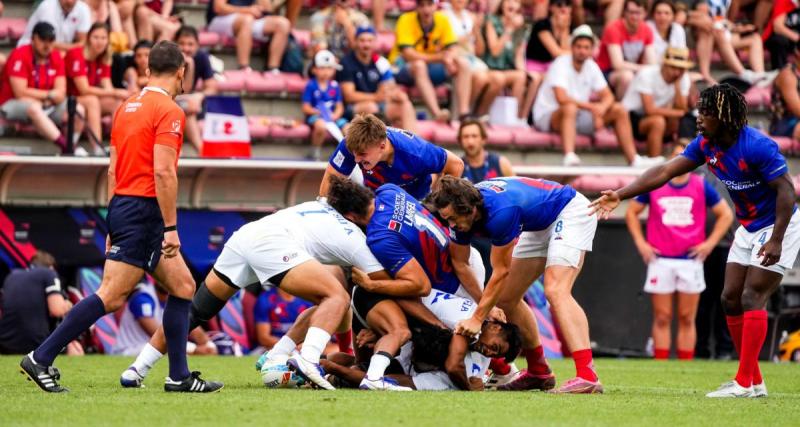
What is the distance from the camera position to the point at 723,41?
19562 millimetres

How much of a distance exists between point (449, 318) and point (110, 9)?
781 centimetres

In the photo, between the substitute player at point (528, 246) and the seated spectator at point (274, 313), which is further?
the seated spectator at point (274, 313)

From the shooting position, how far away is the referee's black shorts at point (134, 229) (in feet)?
27.4

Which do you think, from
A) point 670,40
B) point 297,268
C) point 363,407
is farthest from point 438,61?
point 363,407

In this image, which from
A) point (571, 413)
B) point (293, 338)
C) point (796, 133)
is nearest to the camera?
point (571, 413)

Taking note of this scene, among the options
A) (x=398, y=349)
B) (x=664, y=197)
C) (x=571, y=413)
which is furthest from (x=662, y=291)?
(x=571, y=413)

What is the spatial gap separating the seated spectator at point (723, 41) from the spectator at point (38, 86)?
8.90m

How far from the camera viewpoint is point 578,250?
9453 millimetres

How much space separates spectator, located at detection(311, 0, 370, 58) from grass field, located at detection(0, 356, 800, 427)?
7426 millimetres

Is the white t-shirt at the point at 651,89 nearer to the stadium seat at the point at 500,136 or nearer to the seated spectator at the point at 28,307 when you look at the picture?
the stadium seat at the point at 500,136

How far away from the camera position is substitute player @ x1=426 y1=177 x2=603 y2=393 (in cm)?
893

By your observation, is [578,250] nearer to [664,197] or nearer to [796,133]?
[664,197]

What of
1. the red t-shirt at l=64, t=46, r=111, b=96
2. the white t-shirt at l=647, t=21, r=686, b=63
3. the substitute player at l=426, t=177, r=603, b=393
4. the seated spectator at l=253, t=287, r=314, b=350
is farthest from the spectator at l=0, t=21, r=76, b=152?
the white t-shirt at l=647, t=21, r=686, b=63

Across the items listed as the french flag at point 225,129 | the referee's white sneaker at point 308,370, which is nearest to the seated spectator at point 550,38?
the french flag at point 225,129
